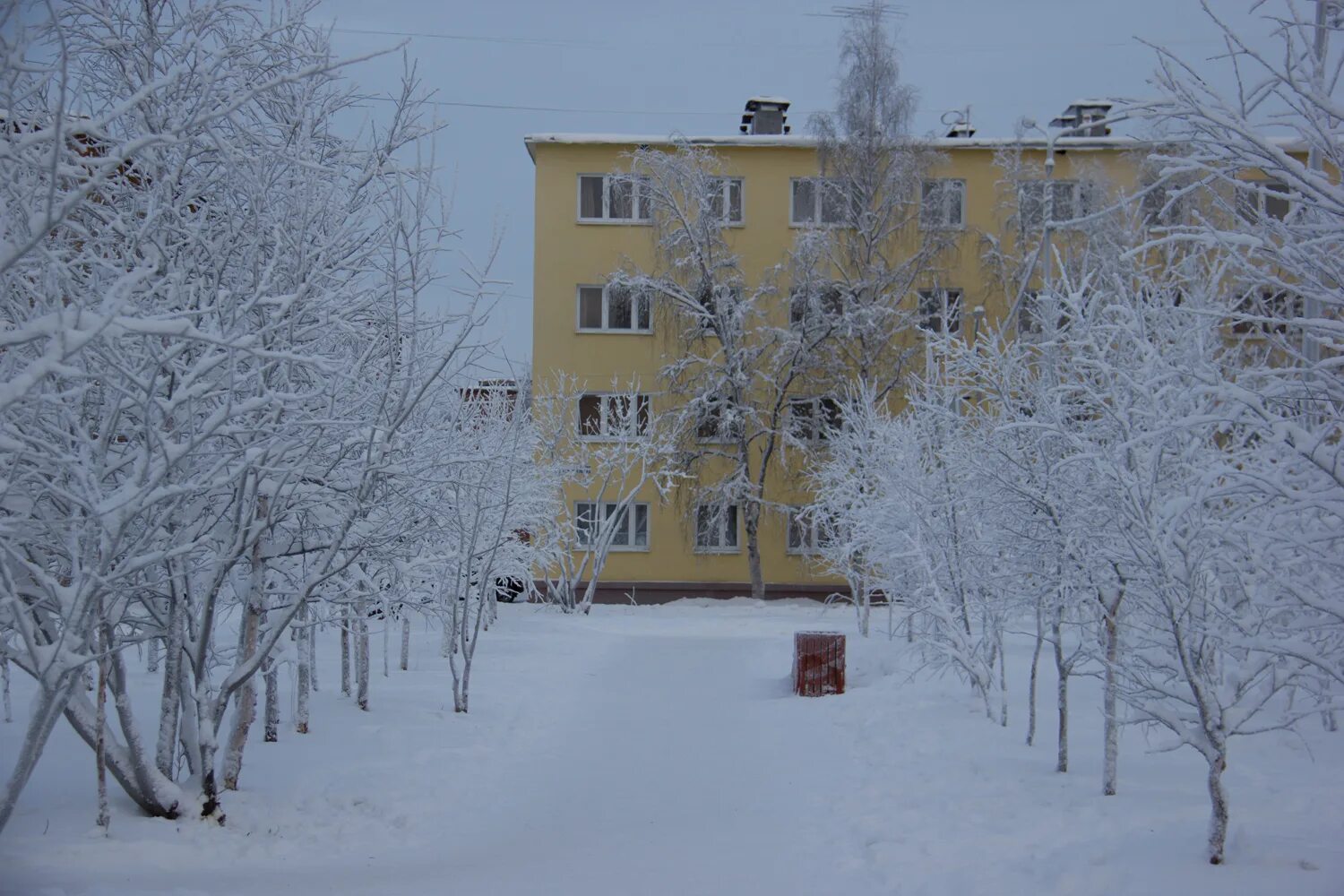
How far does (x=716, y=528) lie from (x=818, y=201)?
8.27m

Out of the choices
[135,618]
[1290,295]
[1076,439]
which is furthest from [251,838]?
[1290,295]

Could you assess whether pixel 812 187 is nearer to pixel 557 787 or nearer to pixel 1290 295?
pixel 557 787

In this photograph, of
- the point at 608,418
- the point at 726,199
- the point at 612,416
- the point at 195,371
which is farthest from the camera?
the point at 726,199

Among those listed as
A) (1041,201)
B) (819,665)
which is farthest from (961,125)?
(819,665)

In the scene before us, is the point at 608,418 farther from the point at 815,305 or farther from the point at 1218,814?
the point at 1218,814

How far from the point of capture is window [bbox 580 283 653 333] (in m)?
30.4

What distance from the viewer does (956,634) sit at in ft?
38.0

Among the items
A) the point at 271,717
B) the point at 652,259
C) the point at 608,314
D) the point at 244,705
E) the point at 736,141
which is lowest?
the point at 271,717

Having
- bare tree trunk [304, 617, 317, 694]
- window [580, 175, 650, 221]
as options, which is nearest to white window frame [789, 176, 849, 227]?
window [580, 175, 650, 221]

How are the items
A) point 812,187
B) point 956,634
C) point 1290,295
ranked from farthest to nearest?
point 812,187, point 956,634, point 1290,295

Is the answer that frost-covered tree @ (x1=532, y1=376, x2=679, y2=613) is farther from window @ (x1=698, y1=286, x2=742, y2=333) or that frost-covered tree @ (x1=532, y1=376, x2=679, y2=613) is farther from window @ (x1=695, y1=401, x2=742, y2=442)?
window @ (x1=698, y1=286, x2=742, y2=333)

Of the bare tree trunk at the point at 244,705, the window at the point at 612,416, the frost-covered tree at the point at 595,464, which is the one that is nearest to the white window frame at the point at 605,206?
the frost-covered tree at the point at 595,464

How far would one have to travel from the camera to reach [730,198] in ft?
102

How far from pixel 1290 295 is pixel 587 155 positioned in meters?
26.7
